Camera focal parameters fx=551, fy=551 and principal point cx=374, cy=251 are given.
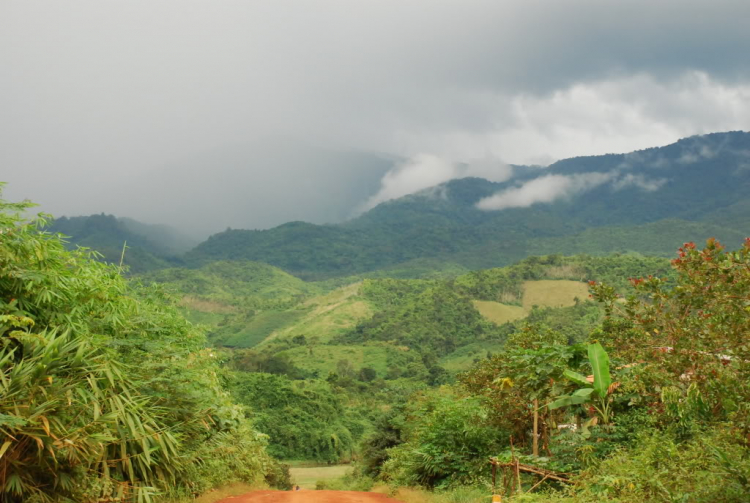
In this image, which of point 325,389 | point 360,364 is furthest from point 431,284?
point 325,389

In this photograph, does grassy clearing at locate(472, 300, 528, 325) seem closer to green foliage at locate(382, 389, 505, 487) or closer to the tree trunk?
green foliage at locate(382, 389, 505, 487)

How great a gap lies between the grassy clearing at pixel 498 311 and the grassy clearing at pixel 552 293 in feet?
8.00

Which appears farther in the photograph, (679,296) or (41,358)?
(679,296)

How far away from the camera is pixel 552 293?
105m

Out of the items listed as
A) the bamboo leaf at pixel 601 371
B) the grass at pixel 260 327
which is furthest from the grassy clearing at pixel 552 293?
the bamboo leaf at pixel 601 371

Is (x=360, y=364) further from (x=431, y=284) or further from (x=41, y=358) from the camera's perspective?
(x=41, y=358)

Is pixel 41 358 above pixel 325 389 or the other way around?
above

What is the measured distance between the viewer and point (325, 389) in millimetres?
54125

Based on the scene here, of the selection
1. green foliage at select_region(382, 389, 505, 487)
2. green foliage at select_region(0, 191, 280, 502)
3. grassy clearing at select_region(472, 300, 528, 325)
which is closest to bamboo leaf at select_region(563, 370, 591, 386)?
green foliage at select_region(382, 389, 505, 487)

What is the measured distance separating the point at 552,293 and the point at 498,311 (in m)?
11.0

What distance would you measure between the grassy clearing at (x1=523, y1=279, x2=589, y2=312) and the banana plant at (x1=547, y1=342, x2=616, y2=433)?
3613 inches

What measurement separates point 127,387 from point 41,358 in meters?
1.55

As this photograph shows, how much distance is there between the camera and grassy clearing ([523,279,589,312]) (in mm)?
100000

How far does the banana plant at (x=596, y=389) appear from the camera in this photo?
9062 millimetres
